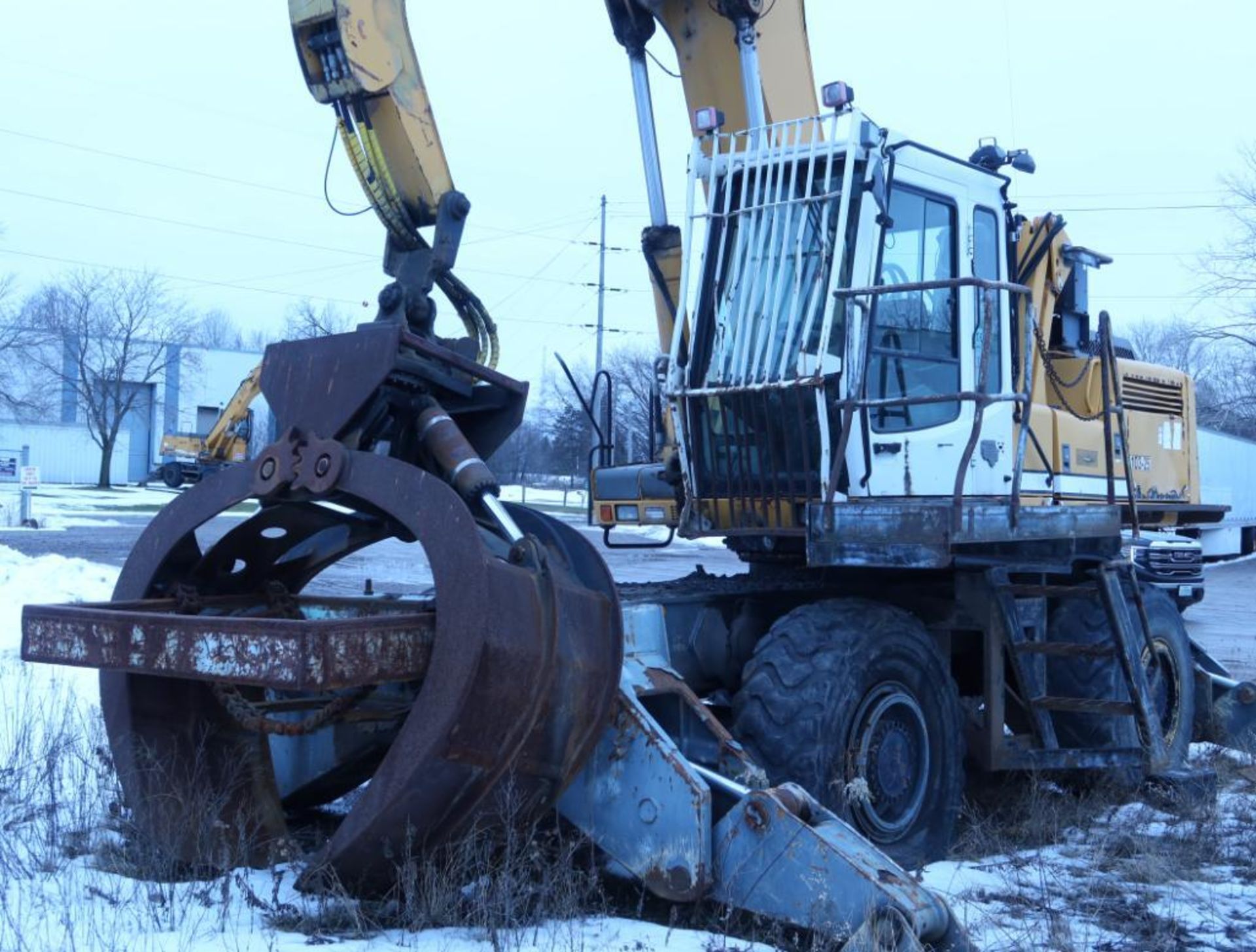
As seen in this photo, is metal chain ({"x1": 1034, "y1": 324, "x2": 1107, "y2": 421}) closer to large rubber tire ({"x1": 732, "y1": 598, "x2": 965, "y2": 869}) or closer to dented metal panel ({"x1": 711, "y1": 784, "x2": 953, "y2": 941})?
large rubber tire ({"x1": 732, "y1": 598, "x2": 965, "y2": 869})

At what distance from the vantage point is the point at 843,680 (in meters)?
5.58

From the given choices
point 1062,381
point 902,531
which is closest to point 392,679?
point 902,531

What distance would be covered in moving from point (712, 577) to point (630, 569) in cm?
1569

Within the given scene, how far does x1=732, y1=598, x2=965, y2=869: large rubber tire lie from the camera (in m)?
5.48

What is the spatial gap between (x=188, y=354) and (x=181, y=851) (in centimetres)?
6485

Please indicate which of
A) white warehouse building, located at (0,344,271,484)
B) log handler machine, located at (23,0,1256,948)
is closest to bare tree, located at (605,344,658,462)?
log handler machine, located at (23,0,1256,948)

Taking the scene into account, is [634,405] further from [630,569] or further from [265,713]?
[265,713]

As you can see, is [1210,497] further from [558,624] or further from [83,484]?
[83,484]

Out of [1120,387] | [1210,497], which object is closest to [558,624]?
[1120,387]

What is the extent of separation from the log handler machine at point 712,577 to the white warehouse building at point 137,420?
61.1m

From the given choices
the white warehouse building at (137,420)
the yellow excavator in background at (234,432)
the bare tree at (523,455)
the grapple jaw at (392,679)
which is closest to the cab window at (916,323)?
the grapple jaw at (392,679)

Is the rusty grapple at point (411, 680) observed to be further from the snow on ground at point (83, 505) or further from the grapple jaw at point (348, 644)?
the snow on ground at point (83, 505)

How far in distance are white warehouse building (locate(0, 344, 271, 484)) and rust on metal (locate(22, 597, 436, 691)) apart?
6234 centimetres

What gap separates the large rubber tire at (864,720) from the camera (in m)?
5.48
